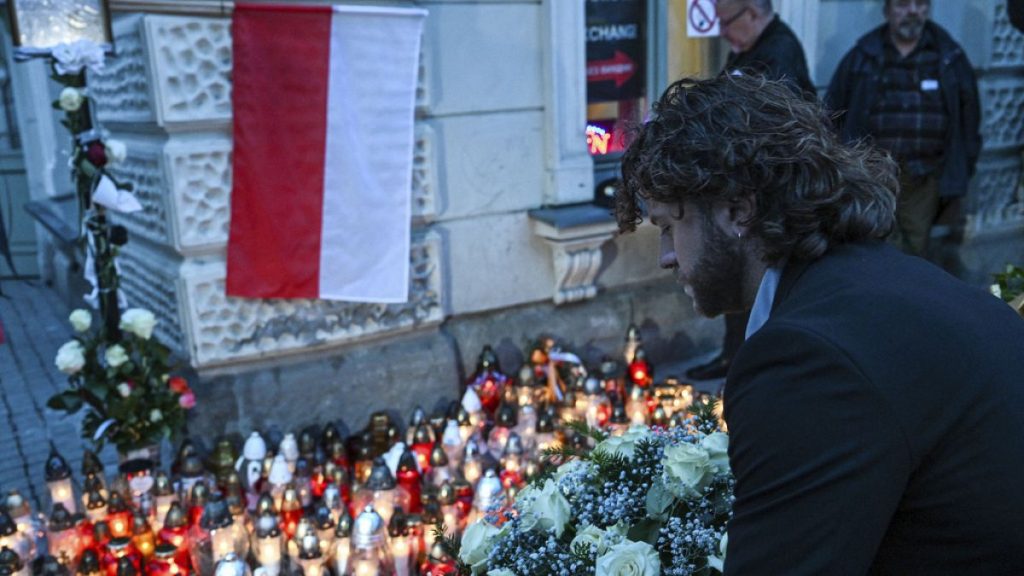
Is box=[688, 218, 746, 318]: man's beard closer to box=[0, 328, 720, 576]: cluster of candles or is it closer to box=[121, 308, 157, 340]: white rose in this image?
box=[0, 328, 720, 576]: cluster of candles

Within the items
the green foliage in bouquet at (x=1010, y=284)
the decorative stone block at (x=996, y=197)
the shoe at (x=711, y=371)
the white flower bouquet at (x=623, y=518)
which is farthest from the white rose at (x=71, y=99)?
the decorative stone block at (x=996, y=197)

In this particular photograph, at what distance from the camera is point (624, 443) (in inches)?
69.5

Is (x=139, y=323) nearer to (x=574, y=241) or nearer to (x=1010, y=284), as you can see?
(x=574, y=241)

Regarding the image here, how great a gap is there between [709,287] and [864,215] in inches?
9.9

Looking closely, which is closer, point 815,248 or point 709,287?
point 815,248

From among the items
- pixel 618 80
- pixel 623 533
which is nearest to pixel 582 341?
pixel 618 80

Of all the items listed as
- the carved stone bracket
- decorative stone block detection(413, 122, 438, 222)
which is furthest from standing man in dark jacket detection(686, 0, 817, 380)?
decorative stone block detection(413, 122, 438, 222)

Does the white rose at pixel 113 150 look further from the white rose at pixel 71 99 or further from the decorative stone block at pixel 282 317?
the decorative stone block at pixel 282 317

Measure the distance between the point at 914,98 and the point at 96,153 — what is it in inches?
152

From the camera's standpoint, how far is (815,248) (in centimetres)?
138

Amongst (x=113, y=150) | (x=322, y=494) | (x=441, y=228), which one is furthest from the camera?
(x=441, y=228)

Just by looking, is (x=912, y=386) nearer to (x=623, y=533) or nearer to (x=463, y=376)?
(x=623, y=533)

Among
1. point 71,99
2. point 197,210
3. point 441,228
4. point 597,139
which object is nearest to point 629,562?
point 197,210

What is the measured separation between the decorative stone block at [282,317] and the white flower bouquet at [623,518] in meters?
2.38
